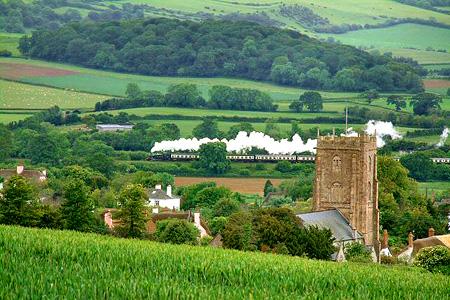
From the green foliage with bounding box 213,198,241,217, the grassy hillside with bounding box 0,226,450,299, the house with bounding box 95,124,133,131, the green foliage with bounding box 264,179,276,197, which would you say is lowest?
the house with bounding box 95,124,133,131

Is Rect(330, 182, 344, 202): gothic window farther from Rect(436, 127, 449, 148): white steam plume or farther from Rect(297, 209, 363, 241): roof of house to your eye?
Rect(436, 127, 449, 148): white steam plume

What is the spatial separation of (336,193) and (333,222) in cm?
437

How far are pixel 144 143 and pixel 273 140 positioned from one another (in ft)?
53.1

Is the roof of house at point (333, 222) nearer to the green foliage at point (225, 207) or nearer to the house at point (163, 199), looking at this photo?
the green foliage at point (225, 207)

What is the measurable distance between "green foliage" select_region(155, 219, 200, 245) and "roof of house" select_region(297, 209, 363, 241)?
541 centimetres

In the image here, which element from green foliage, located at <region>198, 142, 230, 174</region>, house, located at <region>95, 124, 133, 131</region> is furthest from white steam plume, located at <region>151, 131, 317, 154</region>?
house, located at <region>95, 124, 133, 131</region>

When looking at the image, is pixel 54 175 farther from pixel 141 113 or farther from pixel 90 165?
pixel 141 113

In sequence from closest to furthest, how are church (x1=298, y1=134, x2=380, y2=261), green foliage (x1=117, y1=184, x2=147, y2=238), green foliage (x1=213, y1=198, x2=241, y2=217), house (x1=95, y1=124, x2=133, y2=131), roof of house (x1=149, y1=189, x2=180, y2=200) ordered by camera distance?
1. green foliage (x1=117, y1=184, x2=147, y2=238)
2. church (x1=298, y1=134, x2=380, y2=261)
3. green foliage (x1=213, y1=198, x2=241, y2=217)
4. roof of house (x1=149, y1=189, x2=180, y2=200)
5. house (x1=95, y1=124, x2=133, y2=131)

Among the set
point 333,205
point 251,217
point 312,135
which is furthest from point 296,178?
point 251,217

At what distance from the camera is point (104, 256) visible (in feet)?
153

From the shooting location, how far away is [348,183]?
302ft

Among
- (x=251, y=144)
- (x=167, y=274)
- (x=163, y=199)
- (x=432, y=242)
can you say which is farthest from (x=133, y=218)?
(x=251, y=144)

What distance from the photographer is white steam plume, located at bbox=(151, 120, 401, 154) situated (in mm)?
159500

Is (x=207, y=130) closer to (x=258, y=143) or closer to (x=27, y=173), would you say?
(x=258, y=143)
